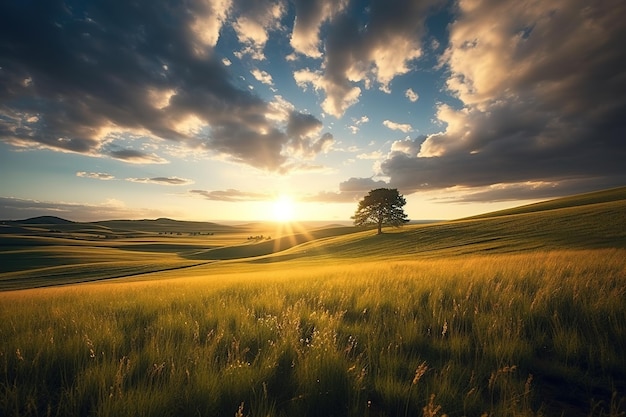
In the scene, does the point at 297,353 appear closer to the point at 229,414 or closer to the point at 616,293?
the point at 229,414

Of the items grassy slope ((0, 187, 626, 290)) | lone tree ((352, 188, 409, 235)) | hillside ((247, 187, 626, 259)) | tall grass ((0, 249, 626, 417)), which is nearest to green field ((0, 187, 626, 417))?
tall grass ((0, 249, 626, 417))

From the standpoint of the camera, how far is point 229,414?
2.35 m

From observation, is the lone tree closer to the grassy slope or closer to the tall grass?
the grassy slope

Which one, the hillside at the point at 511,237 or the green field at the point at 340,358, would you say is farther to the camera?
the hillside at the point at 511,237

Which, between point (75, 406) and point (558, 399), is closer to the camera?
point (75, 406)

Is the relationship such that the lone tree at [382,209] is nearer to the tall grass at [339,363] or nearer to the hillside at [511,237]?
the hillside at [511,237]

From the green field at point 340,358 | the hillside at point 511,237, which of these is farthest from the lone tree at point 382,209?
the green field at point 340,358

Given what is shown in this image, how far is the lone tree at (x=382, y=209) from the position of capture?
61094mm

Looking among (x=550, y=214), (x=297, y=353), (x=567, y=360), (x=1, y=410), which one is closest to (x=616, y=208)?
(x=550, y=214)

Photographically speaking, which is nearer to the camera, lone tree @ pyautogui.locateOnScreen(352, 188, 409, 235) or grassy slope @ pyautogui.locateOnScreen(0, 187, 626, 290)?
grassy slope @ pyautogui.locateOnScreen(0, 187, 626, 290)

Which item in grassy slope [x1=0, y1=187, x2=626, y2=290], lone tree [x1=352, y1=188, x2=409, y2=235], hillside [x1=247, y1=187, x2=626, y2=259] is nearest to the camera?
hillside [x1=247, y1=187, x2=626, y2=259]

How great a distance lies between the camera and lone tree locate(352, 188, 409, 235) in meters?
61.1

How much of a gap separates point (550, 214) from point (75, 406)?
192 ft

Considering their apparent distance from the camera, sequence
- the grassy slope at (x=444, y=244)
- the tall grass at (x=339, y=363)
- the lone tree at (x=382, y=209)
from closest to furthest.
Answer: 1. the tall grass at (x=339, y=363)
2. the grassy slope at (x=444, y=244)
3. the lone tree at (x=382, y=209)
